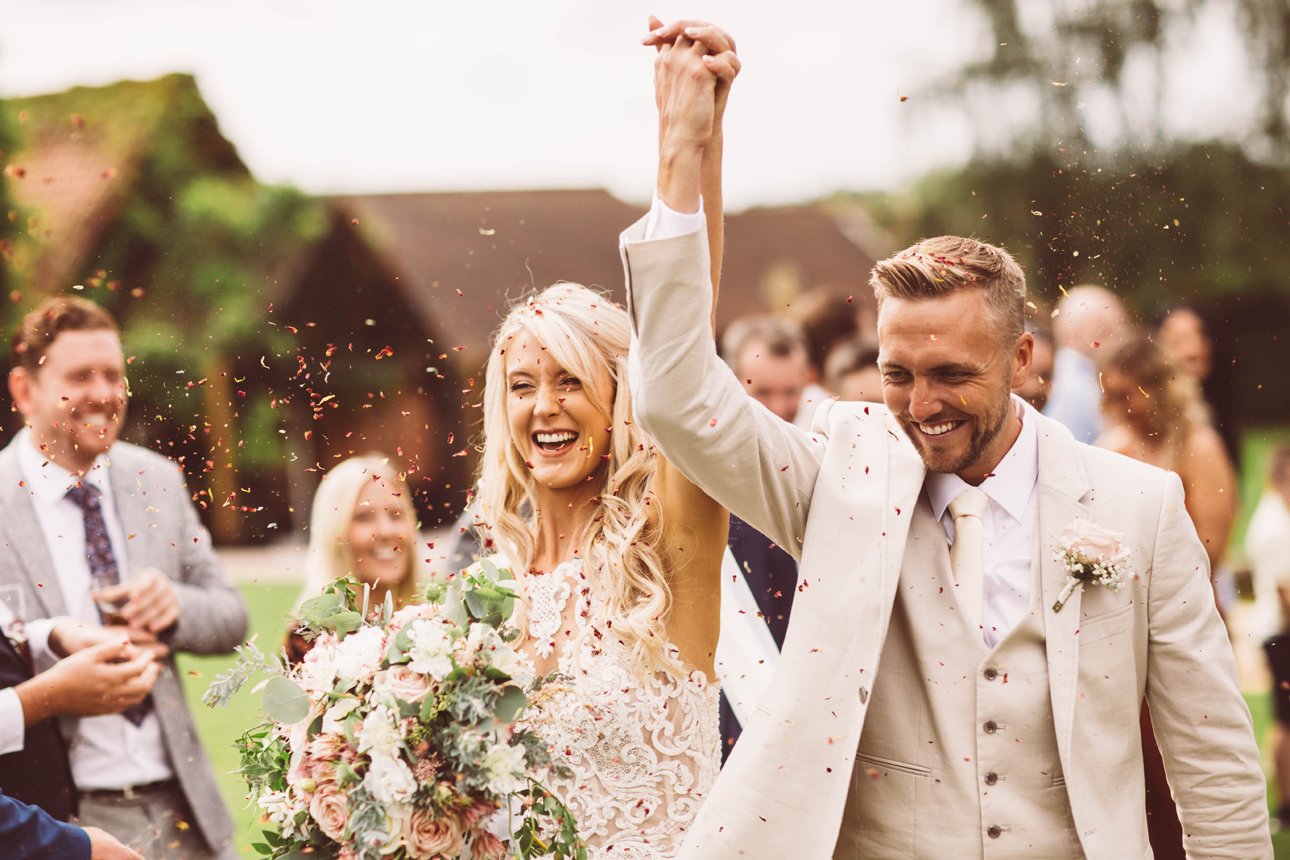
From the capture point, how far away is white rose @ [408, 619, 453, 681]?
2.13 m

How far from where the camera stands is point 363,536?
504 cm

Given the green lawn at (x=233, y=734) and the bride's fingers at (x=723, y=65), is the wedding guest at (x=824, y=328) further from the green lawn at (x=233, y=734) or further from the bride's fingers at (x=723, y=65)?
the bride's fingers at (x=723, y=65)

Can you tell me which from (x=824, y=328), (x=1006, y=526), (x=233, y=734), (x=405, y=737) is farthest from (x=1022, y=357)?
(x=233, y=734)

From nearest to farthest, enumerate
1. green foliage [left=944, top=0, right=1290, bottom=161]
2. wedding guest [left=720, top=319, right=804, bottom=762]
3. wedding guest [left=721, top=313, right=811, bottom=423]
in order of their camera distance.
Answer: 1. wedding guest [left=720, top=319, right=804, bottom=762]
2. wedding guest [left=721, top=313, right=811, bottom=423]
3. green foliage [left=944, top=0, right=1290, bottom=161]

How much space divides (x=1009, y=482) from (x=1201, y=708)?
61 centimetres

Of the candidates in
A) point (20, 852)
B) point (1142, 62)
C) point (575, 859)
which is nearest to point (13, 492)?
point (20, 852)

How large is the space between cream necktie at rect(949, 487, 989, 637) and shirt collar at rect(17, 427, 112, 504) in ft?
10.6

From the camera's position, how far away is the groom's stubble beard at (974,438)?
2.40 metres

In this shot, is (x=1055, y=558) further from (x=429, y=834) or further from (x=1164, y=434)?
(x=1164, y=434)

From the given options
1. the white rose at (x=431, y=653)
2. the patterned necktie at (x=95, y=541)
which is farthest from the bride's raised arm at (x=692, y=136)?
the patterned necktie at (x=95, y=541)

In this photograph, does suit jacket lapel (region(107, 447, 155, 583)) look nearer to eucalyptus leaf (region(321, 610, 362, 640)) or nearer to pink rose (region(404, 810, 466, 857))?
eucalyptus leaf (region(321, 610, 362, 640))

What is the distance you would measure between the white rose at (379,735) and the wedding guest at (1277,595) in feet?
17.5

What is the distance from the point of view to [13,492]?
4.11 metres

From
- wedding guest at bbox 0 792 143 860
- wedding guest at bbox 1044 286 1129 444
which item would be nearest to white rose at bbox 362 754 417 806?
wedding guest at bbox 0 792 143 860
